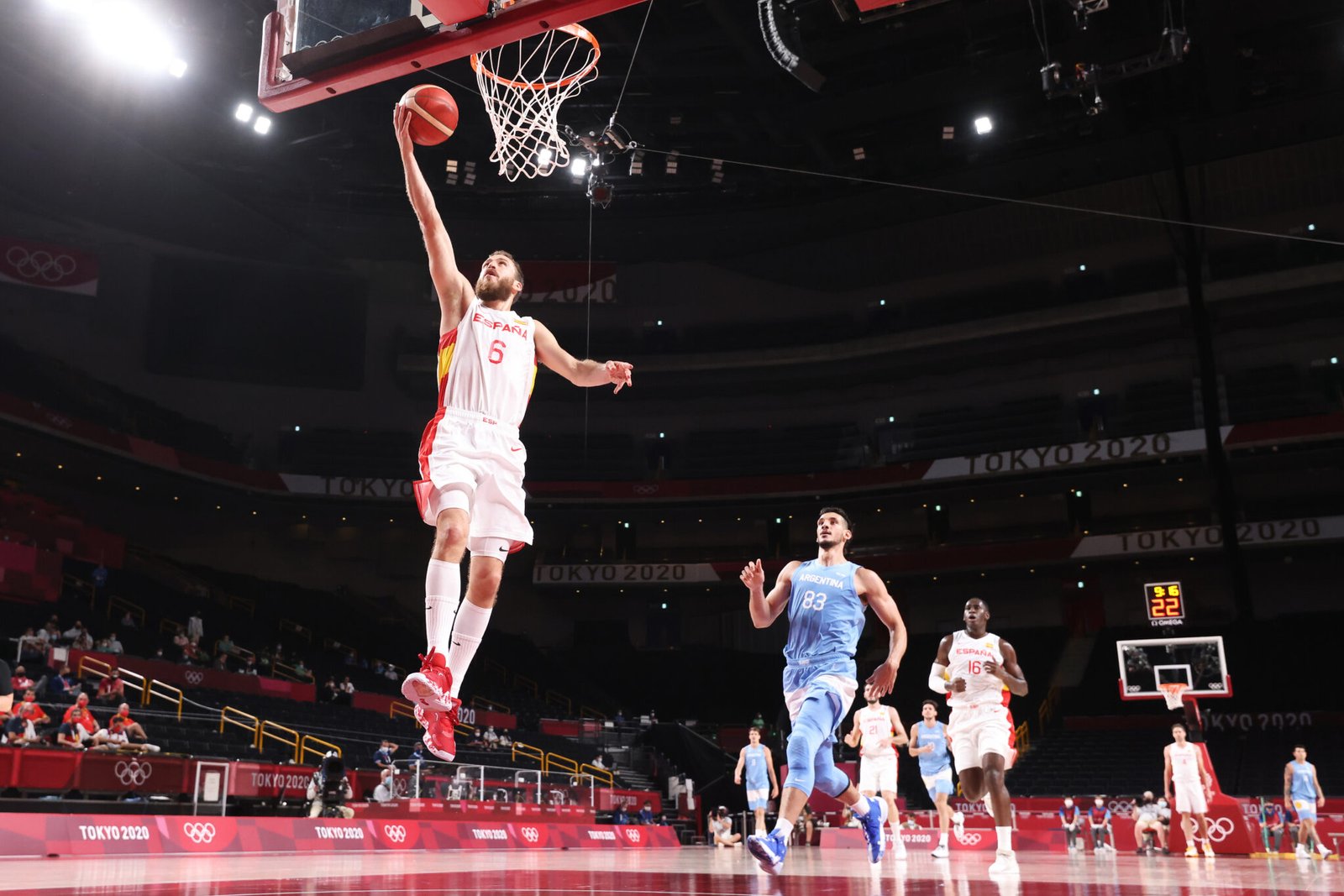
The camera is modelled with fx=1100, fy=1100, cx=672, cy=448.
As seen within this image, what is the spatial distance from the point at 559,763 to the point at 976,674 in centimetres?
1707

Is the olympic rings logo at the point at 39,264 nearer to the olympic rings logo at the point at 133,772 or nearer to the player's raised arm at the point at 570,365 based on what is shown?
the olympic rings logo at the point at 133,772

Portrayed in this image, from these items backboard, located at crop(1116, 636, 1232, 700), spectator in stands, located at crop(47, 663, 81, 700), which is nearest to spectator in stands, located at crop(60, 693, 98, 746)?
spectator in stands, located at crop(47, 663, 81, 700)

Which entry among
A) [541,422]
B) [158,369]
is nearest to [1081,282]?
[541,422]

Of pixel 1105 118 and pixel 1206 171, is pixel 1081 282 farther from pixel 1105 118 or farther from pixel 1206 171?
pixel 1105 118

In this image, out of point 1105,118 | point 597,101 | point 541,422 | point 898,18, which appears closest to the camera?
point 898,18

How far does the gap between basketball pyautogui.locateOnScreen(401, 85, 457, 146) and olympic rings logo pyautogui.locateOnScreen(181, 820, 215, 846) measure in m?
9.85

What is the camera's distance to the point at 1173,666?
72.2 ft

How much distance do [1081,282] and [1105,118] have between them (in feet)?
25.4

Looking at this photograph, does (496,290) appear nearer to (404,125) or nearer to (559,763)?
(404,125)

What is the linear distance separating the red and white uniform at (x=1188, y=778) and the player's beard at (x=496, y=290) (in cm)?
1200

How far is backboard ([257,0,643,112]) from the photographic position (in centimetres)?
684

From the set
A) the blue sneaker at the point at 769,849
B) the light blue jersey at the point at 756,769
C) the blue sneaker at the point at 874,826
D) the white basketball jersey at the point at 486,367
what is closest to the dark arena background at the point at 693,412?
the light blue jersey at the point at 756,769

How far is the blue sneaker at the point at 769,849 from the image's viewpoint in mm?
6027

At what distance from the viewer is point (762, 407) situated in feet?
128
